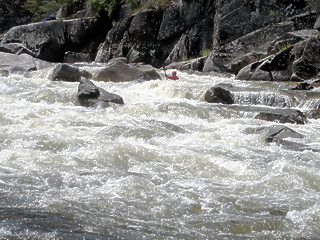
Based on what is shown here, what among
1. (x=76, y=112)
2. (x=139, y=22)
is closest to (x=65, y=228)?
(x=76, y=112)

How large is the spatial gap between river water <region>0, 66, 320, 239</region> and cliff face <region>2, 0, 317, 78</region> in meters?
8.71

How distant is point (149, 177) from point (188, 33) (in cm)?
1709

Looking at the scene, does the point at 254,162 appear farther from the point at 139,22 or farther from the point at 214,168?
the point at 139,22

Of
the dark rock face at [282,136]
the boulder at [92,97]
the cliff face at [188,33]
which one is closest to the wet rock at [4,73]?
the boulder at [92,97]

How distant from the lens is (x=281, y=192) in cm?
480

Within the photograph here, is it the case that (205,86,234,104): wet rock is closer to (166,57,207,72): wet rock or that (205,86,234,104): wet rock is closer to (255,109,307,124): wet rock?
(255,109,307,124): wet rock

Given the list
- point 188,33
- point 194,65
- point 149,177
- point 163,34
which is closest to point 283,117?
point 149,177

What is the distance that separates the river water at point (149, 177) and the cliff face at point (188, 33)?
8.71 metres

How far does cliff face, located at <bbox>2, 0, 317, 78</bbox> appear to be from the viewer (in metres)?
17.7

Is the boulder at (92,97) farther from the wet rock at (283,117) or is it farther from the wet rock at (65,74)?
the wet rock at (283,117)

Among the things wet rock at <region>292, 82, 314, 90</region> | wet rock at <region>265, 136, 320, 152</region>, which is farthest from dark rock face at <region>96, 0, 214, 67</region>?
wet rock at <region>265, 136, 320, 152</region>

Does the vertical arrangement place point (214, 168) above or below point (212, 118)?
above

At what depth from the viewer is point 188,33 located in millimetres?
21547

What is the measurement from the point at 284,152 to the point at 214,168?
1.53 m
